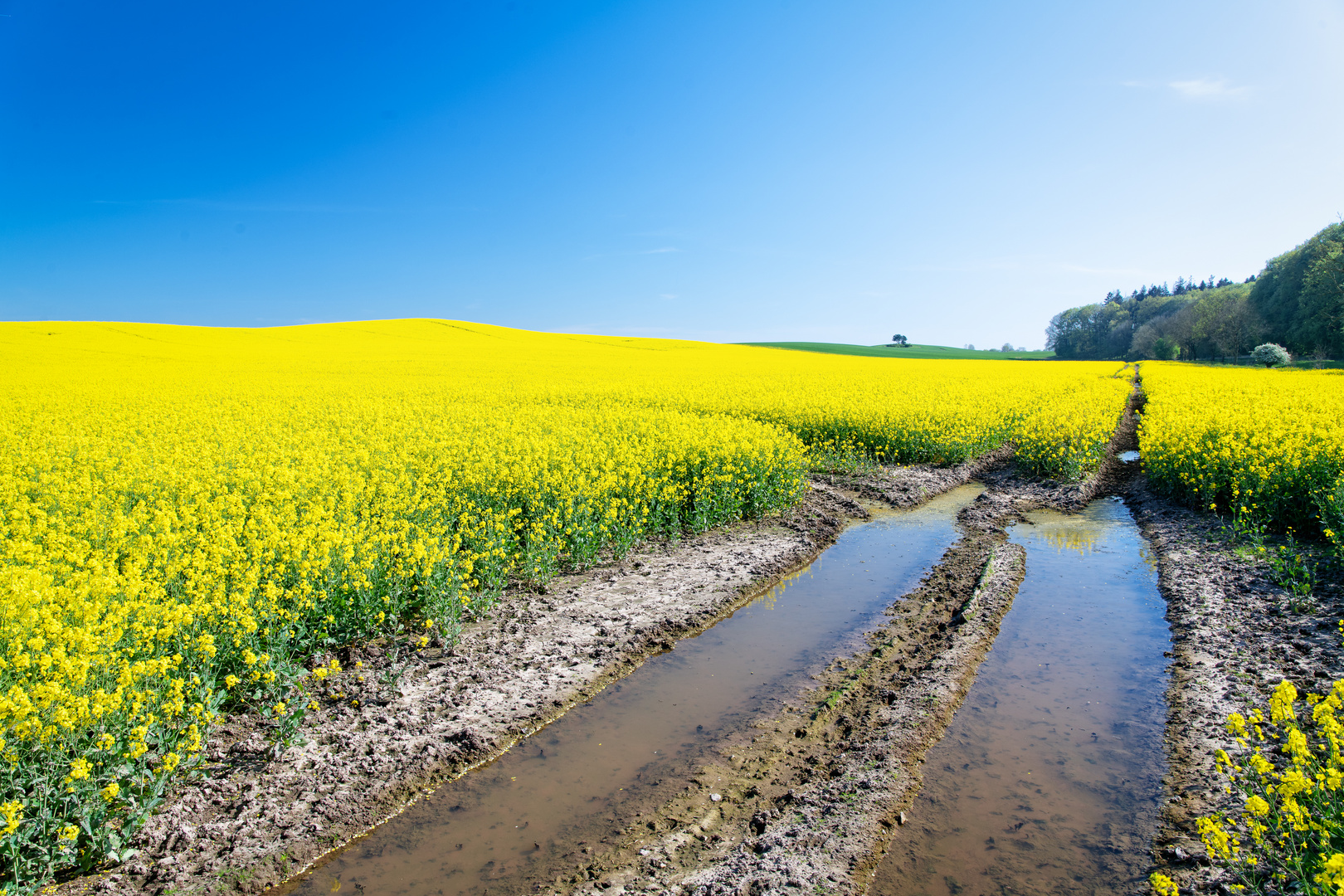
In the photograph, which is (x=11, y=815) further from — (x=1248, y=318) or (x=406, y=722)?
(x=1248, y=318)

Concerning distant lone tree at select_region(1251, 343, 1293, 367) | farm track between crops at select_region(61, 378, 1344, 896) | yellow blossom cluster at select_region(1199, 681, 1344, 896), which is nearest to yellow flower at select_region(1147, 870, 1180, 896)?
yellow blossom cluster at select_region(1199, 681, 1344, 896)

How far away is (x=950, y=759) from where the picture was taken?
14.8ft

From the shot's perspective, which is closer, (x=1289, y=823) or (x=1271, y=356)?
(x=1289, y=823)

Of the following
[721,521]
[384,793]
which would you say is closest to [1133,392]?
[721,521]

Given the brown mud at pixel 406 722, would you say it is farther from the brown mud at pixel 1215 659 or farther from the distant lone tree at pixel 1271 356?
the distant lone tree at pixel 1271 356

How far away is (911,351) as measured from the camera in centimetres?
9931

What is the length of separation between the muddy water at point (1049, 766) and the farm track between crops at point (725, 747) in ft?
0.48

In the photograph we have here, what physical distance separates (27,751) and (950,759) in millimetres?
5739

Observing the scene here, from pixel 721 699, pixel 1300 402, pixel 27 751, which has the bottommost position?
pixel 721 699

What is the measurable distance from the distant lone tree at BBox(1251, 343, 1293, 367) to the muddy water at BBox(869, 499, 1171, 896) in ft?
194

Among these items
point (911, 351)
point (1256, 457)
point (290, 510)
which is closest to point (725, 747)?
point (290, 510)

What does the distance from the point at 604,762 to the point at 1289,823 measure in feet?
12.6

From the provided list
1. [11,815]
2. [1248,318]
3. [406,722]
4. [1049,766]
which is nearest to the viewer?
[11,815]

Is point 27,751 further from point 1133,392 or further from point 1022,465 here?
point 1133,392
